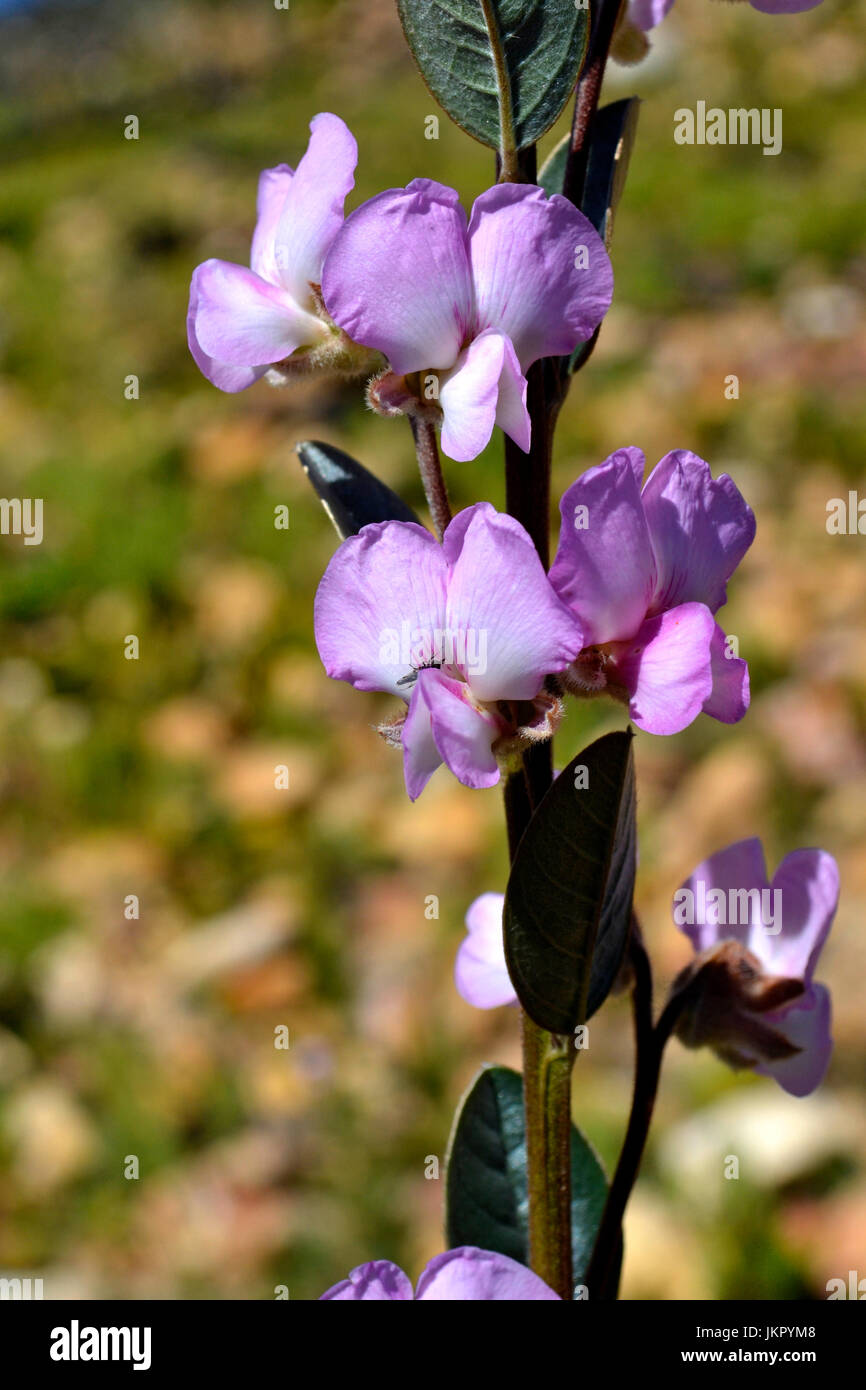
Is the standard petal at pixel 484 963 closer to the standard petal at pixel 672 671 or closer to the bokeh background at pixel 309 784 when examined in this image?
the standard petal at pixel 672 671

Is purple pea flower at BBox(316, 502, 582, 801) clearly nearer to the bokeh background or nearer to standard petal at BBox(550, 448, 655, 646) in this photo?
standard petal at BBox(550, 448, 655, 646)

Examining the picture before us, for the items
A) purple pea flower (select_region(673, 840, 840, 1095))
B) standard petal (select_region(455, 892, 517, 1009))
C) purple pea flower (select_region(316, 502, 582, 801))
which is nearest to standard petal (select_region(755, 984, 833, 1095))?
purple pea flower (select_region(673, 840, 840, 1095))

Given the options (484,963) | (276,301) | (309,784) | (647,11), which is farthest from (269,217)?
(309,784)

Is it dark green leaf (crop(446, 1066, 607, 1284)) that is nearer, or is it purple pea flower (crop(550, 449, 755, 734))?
purple pea flower (crop(550, 449, 755, 734))

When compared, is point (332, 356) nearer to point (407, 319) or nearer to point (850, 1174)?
point (407, 319)

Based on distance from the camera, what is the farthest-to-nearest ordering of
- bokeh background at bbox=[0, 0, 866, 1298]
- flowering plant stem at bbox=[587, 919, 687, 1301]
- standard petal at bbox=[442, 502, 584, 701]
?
bokeh background at bbox=[0, 0, 866, 1298], flowering plant stem at bbox=[587, 919, 687, 1301], standard petal at bbox=[442, 502, 584, 701]

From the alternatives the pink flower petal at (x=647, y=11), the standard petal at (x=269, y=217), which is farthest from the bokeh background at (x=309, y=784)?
the standard petal at (x=269, y=217)
